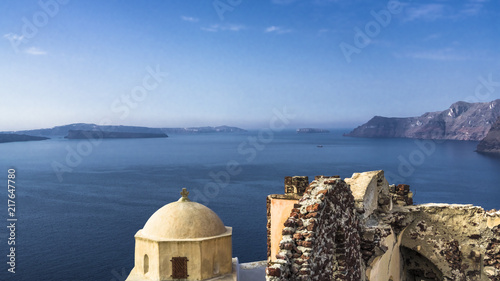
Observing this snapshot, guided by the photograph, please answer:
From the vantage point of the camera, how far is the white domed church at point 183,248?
48.9 ft

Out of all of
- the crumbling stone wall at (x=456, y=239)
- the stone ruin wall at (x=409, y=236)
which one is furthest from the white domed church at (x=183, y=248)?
Result: the crumbling stone wall at (x=456, y=239)

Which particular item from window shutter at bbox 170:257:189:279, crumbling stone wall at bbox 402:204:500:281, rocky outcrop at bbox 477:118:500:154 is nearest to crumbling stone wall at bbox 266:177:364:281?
crumbling stone wall at bbox 402:204:500:281

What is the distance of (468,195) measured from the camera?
82.8 m

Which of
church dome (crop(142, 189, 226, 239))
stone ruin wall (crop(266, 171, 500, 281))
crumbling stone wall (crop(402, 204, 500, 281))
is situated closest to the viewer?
stone ruin wall (crop(266, 171, 500, 281))

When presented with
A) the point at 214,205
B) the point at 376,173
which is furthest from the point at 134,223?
the point at 376,173

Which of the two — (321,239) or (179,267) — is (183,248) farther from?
(321,239)

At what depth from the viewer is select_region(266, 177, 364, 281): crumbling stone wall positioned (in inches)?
251

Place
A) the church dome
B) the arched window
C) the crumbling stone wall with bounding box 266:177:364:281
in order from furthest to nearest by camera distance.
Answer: the arched window < the church dome < the crumbling stone wall with bounding box 266:177:364:281

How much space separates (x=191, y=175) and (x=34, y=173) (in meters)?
43.7

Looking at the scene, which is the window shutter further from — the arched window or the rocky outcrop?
the rocky outcrop

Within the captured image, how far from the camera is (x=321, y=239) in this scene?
690cm

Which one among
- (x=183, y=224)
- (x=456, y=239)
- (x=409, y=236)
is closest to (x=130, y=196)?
(x=183, y=224)

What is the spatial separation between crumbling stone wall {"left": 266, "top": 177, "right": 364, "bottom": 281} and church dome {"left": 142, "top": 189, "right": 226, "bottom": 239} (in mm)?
7873

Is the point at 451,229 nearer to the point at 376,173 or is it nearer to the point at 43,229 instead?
the point at 376,173
